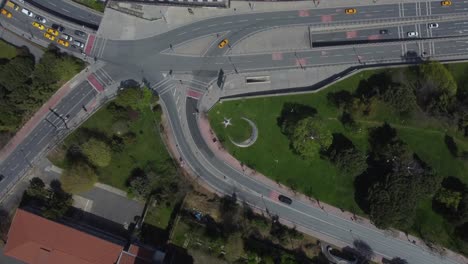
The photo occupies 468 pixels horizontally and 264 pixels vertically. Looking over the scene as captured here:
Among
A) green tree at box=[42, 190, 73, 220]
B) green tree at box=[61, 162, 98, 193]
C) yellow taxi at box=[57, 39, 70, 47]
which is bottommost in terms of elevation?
green tree at box=[42, 190, 73, 220]

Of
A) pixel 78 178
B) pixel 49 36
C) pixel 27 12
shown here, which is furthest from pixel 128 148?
pixel 27 12

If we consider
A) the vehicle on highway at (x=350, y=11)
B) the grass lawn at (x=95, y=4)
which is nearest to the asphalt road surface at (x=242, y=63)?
the vehicle on highway at (x=350, y=11)

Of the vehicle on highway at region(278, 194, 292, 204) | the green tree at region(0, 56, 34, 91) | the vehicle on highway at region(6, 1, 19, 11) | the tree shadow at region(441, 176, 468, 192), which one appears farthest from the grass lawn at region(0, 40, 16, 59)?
the tree shadow at region(441, 176, 468, 192)

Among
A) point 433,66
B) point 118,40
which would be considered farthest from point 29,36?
point 433,66

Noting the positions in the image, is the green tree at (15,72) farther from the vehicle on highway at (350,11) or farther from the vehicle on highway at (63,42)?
the vehicle on highway at (350,11)

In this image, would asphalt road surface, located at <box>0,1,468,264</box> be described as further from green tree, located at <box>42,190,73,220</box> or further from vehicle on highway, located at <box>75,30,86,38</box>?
green tree, located at <box>42,190,73,220</box>
